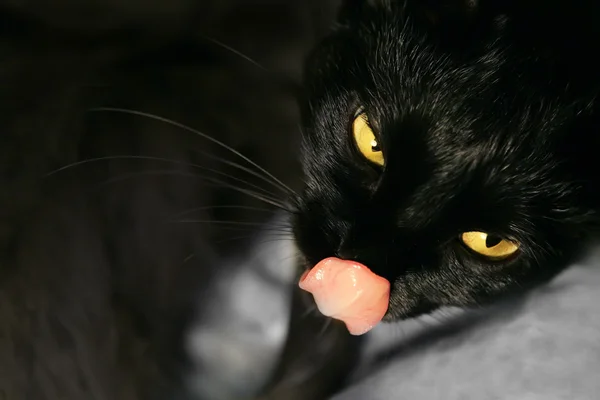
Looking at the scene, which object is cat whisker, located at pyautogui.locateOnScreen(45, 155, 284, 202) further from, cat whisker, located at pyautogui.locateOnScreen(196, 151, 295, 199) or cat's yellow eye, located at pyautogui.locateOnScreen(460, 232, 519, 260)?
cat's yellow eye, located at pyautogui.locateOnScreen(460, 232, 519, 260)

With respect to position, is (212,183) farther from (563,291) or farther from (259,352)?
(563,291)

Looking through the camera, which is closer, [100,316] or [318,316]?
[100,316]

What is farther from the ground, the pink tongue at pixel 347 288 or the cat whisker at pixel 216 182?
the cat whisker at pixel 216 182

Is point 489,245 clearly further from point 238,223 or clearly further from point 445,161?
point 238,223

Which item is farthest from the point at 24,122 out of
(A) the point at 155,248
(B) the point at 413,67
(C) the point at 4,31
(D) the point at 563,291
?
(D) the point at 563,291

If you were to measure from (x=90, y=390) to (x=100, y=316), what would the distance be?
75 mm

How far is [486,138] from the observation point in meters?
0.62

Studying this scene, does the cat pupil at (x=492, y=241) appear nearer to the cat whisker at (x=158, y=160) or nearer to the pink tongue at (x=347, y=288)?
the pink tongue at (x=347, y=288)

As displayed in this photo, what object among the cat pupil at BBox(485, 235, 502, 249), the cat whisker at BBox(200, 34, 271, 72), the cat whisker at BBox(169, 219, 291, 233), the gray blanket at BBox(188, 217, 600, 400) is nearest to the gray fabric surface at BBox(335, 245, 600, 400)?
the gray blanket at BBox(188, 217, 600, 400)

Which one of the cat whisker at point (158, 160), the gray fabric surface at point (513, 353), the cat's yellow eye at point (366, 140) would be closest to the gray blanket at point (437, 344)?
the gray fabric surface at point (513, 353)

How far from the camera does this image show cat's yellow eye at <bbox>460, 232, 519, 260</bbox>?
677 mm

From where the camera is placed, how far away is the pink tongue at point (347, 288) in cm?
64

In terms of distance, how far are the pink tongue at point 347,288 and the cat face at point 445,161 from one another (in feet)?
0.05

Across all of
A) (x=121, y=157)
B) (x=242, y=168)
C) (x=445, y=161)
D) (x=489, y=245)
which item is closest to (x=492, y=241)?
(x=489, y=245)
